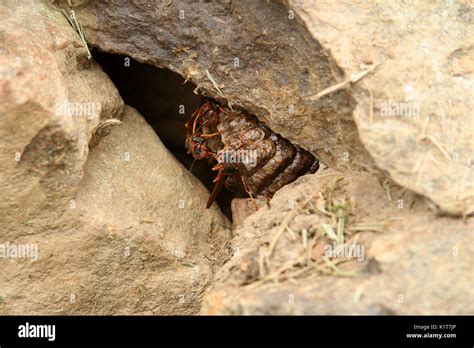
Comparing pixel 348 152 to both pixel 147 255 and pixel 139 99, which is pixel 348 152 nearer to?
pixel 147 255

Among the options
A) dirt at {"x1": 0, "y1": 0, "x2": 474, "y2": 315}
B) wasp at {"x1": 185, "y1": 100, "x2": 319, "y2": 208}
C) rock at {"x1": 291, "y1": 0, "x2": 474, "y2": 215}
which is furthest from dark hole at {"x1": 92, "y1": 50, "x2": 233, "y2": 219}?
rock at {"x1": 291, "y1": 0, "x2": 474, "y2": 215}

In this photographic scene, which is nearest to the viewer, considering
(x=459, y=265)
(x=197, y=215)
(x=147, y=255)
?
(x=459, y=265)

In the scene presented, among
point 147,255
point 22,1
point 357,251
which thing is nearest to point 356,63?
point 357,251

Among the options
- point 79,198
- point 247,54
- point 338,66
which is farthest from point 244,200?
point 338,66
